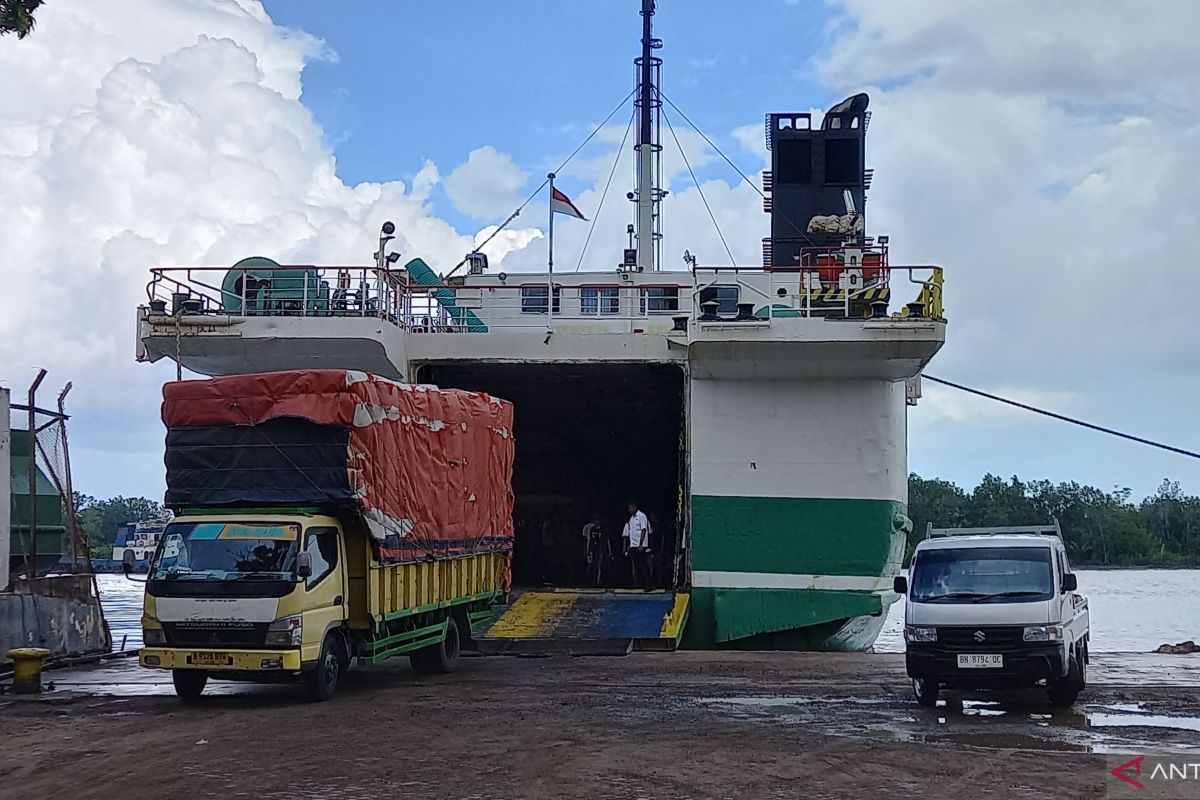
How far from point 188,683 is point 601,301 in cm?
1350

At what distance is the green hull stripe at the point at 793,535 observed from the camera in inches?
827

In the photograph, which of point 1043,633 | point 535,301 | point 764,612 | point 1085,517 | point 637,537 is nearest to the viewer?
point 1043,633

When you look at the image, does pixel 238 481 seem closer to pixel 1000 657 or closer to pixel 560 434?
pixel 1000 657

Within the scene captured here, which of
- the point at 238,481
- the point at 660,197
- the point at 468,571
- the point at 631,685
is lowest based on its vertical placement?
the point at 631,685

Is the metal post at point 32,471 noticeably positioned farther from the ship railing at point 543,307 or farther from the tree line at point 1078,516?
the tree line at point 1078,516

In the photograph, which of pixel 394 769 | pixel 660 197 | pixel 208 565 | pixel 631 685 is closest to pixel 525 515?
pixel 660 197

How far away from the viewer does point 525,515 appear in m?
29.2

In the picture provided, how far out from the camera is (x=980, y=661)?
12.1 metres

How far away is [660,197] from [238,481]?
16391 mm

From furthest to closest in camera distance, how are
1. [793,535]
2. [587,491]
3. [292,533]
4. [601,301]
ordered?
[587,491]
[601,301]
[793,535]
[292,533]

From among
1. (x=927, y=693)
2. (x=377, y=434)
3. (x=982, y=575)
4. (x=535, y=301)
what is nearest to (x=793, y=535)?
(x=535, y=301)

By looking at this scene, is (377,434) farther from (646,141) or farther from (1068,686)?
(646,141)

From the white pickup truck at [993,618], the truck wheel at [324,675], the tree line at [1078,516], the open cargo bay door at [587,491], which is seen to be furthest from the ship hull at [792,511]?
the tree line at [1078,516]

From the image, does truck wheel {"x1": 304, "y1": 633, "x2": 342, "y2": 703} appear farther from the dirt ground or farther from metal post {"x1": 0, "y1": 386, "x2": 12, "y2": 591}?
metal post {"x1": 0, "y1": 386, "x2": 12, "y2": 591}
